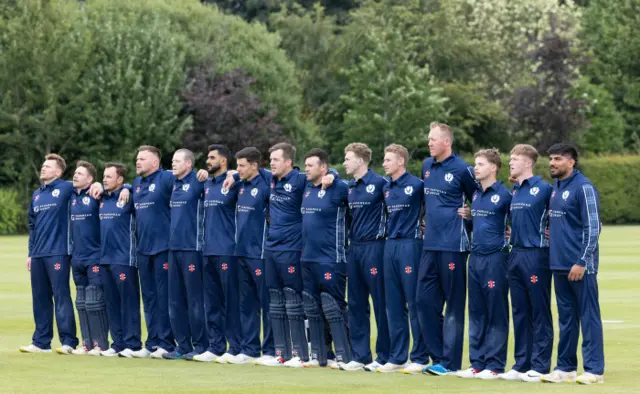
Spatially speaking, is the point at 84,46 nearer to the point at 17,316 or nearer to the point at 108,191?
the point at 17,316

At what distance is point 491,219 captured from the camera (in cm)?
1344

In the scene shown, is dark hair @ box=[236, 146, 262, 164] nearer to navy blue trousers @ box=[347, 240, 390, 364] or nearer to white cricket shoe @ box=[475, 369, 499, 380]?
navy blue trousers @ box=[347, 240, 390, 364]

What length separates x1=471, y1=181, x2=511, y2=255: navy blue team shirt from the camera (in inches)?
527

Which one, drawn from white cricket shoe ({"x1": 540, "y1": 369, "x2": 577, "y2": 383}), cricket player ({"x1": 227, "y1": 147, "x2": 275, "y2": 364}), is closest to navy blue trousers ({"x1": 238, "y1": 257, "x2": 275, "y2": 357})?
cricket player ({"x1": 227, "y1": 147, "x2": 275, "y2": 364})

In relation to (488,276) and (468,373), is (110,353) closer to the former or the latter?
(468,373)

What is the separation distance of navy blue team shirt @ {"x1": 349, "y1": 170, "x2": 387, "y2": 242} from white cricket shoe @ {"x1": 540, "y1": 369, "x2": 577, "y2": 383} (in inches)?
93.2

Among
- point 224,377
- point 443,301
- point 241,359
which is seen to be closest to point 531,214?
point 443,301

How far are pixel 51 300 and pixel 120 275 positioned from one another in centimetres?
109

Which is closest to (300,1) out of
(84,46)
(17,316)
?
(84,46)

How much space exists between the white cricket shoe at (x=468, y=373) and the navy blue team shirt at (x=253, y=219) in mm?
2823

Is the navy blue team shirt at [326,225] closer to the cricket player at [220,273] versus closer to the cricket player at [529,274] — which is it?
the cricket player at [220,273]

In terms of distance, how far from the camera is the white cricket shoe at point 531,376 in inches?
510

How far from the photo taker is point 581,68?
76.8m

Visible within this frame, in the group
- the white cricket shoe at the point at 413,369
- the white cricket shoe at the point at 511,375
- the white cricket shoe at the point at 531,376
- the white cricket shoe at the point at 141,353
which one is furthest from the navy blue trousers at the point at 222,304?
the white cricket shoe at the point at 531,376
